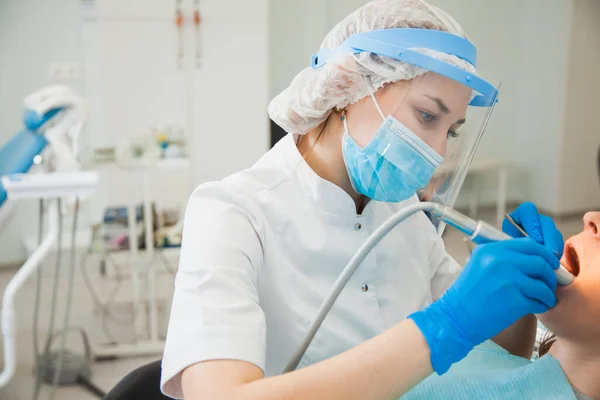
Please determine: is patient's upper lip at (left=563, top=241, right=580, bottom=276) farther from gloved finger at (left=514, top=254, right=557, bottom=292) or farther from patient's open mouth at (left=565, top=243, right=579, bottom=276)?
gloved finger at (left=514, top=254, right=557, bottom=292)

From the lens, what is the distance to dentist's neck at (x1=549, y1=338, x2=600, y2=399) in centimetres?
107

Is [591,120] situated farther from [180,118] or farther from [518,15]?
[180,118]

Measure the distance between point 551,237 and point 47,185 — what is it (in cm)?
157

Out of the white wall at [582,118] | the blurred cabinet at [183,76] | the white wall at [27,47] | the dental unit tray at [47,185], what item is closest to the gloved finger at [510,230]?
the dental unit tray at [47,185]

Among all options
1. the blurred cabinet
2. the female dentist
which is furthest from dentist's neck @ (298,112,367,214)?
the blurred cabinet

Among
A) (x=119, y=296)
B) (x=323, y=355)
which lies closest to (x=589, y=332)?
(x=323, y=355)

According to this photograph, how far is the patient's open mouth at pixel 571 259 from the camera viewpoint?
44.4 inches

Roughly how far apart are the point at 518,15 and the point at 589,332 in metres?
4.64

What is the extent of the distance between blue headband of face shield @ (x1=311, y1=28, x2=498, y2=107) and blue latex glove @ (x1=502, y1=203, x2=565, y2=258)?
0.22 meters

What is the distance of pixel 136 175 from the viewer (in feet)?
12.5

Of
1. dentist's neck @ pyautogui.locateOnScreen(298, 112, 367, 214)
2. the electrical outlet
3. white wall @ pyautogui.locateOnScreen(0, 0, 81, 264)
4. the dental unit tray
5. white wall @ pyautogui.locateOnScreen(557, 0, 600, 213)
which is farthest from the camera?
white wall @ pyautogui.locateOnScreen(557, 0, 600, 213)

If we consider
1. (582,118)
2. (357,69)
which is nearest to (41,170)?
(357,69)

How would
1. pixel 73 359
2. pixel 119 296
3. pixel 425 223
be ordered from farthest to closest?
pixel 119 296, pixel 73 359, pixel 425 223

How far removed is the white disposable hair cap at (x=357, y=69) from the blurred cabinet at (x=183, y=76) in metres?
2.85
